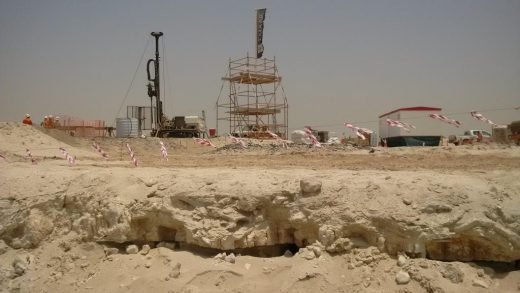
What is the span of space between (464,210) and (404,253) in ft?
3.38

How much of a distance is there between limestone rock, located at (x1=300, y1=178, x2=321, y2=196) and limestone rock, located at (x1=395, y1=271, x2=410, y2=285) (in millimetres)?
1698

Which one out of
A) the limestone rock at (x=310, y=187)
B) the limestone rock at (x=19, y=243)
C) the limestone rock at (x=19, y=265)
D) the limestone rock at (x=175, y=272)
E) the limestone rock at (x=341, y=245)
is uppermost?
the limestone rock at (x=310, y=187)

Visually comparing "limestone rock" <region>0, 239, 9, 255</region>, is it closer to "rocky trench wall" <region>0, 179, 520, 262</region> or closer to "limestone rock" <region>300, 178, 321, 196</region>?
"rocky trench wall" <region>0, 179, 520, 262</region>

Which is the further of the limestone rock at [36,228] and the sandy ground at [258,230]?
the limestone rock at [36,228]

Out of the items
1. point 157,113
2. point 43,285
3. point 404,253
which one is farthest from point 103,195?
point 157,113

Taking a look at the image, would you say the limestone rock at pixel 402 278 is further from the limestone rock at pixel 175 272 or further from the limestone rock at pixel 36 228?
the limestone rock at pixel 36 228

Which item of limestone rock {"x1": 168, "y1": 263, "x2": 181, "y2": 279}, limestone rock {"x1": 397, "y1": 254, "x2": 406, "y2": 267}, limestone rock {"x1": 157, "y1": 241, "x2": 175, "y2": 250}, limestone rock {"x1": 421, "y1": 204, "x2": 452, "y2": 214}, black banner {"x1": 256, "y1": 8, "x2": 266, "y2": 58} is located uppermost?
black banner {"x1": 256, "y1": 8, "x2": 266, "y2": 58}

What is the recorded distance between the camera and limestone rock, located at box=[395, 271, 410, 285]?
5.89m

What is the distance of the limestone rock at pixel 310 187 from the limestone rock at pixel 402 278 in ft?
5.57

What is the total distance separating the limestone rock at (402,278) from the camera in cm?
589

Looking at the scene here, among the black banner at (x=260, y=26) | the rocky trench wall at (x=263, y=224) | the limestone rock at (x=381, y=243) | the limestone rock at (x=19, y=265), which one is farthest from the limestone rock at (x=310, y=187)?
the black banner at (x=260, y=26)

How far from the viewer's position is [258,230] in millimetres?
7090

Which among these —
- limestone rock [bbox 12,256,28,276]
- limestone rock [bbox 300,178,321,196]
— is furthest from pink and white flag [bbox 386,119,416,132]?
limestone rock [bbox 12,256,28,276]

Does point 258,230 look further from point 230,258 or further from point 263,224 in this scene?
point 230,258
